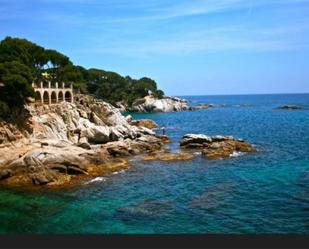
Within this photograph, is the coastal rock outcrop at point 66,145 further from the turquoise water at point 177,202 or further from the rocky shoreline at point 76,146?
the turquoise water at point 177,202

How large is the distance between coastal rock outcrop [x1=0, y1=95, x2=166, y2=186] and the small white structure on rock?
234cm

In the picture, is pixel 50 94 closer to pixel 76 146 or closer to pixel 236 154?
pixel 76 146

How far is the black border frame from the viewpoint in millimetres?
16516

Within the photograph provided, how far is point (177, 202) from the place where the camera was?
101ft

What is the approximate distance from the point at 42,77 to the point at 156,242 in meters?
66.0

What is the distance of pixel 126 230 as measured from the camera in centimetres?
2528

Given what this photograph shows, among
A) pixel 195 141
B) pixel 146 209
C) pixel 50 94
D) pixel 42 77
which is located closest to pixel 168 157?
pixel 195 141

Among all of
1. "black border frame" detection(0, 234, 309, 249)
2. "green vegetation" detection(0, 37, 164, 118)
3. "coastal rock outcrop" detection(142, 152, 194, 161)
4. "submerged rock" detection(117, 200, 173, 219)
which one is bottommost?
"submerged rock" detection(117, 200, 173, 219)

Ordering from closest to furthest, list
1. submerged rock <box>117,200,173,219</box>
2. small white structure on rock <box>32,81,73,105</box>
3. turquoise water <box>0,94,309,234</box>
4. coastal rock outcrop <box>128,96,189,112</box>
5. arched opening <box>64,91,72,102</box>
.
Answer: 1. turquoise water <box>0,94,309,234</box>
2. submerged rock <box>117,200,173,219</box>
3. small white structure on rock <box>32,81,73,105</box>
4. arched opening <box>64,91,72,102</box>
5. coastal rock outcrop <box>128,96,189,112</box>

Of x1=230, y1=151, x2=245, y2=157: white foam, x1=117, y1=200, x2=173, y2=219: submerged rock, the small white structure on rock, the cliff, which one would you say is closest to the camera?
x1=117, y1=200, x2=173, y2=219: submerged rock

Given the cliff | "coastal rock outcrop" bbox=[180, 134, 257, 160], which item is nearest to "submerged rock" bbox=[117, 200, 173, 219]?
"coastal rock outcrop" bbox=[180, 134, 257, 160]

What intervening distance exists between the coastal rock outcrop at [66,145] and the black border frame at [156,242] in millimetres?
19318

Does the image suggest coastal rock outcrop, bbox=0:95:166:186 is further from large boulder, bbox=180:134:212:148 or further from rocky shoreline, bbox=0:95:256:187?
large boulder, bbox=180:134:212:148

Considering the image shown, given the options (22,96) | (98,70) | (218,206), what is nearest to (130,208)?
(218,206)
